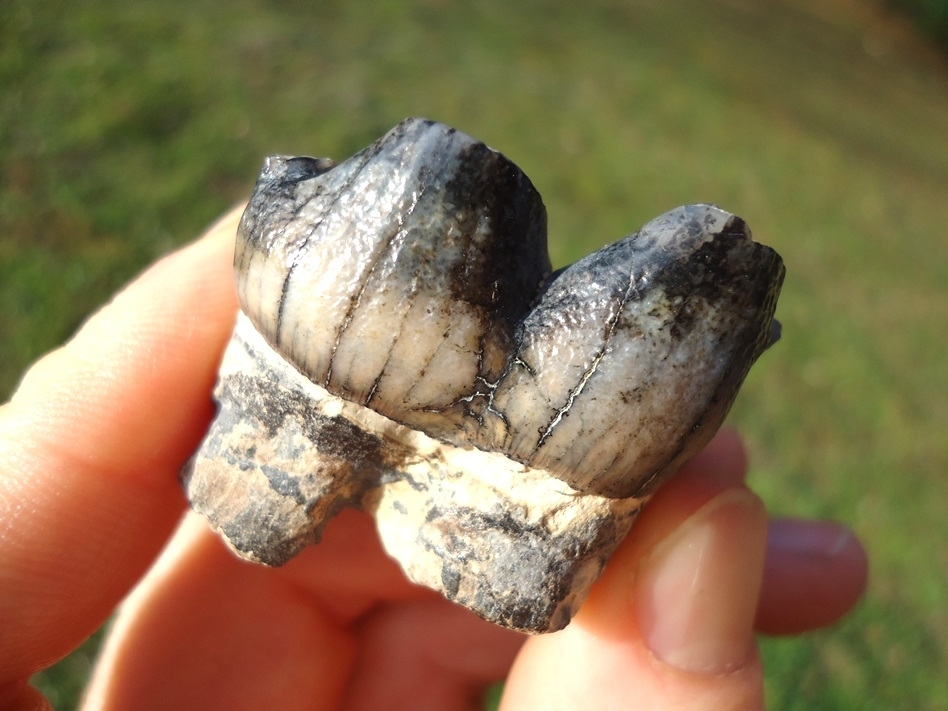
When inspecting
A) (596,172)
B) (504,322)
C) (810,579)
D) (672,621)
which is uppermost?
(504,322)

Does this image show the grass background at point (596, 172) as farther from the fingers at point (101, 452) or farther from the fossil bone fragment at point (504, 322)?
the fossil bone fragment at point (504, 322)

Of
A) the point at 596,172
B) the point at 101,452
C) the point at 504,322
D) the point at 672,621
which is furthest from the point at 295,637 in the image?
the point at 596,172

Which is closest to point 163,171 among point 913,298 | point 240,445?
point 240,445

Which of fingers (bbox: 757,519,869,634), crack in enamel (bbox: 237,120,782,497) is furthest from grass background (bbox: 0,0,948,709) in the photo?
crack in enamel (bbox: 237,120,782,497)

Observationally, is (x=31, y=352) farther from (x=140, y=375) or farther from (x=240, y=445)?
(x=240, y=445)

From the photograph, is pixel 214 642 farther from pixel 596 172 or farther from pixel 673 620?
pixel 596 172

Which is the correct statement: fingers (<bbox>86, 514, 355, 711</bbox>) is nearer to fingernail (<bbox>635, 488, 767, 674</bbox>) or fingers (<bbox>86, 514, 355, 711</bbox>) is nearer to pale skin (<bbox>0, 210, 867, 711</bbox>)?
pale skin (<bbox>0, 210, 867, 711</bbox>)
